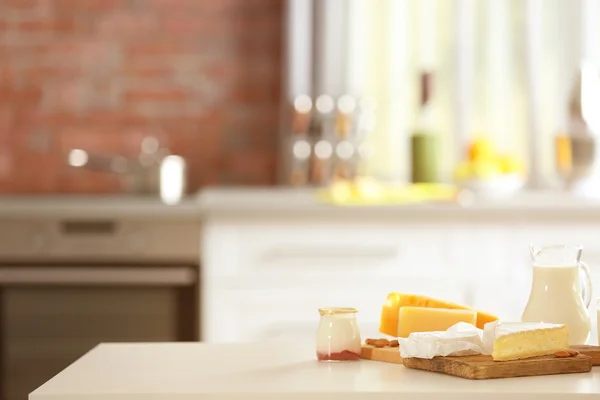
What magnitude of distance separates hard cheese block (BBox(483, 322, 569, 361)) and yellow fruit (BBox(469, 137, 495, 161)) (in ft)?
6.68

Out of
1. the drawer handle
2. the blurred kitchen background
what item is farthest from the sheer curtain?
the drawer handle

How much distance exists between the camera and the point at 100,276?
2.75 m

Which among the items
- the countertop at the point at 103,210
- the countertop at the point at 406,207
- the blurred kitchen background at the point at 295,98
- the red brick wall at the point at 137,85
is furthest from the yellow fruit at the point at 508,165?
the countertop at the point at 103,210

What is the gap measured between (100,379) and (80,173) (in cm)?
252

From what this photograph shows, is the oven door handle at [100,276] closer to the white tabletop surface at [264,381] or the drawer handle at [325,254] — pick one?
the drawer handle at [325,254]

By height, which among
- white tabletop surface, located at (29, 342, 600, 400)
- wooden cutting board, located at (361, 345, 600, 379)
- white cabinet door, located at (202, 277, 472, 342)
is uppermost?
wooden cutting board, located at (361, 345, 600, 379)

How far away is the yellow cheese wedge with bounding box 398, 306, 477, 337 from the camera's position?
118 centimetres

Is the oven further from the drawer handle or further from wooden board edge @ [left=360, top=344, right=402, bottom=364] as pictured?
wooden board edge @ [left=360, top=344, right=402, bottom=364]

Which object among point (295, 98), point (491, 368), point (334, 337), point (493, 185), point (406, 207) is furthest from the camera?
point (295, 98)

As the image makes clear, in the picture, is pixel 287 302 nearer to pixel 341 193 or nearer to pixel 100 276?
pixel 341 193

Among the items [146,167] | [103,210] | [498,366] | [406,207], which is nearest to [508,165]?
[406,207]

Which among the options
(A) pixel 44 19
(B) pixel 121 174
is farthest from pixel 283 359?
(A) pixel 44 19

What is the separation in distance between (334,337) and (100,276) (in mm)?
1701

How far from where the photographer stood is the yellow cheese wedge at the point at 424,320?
118cm
